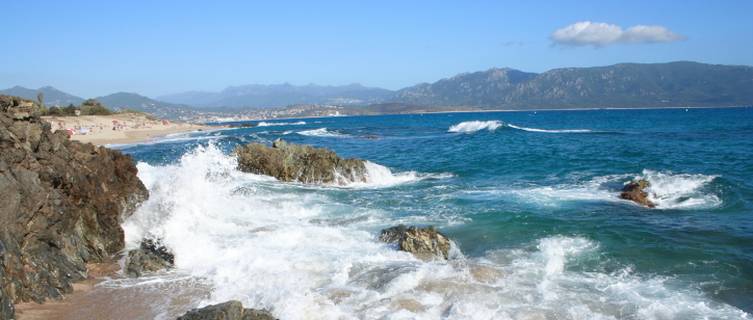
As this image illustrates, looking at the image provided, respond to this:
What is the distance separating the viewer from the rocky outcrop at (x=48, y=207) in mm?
8320

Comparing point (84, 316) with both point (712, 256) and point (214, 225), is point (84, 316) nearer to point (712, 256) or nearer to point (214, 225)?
point (214, 225)

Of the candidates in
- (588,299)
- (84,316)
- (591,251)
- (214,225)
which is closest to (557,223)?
(591,251)

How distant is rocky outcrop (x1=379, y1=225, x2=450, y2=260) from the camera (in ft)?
37.0

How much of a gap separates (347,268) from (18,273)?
5.08 metres

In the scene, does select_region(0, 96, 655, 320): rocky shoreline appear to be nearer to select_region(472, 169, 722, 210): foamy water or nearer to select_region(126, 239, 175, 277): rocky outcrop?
select_region(126, 239, 175, 277): rocky outcrop

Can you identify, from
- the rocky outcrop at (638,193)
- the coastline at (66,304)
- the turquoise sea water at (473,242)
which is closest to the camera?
the coastline at (66,304)

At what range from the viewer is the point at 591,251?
11758 mm

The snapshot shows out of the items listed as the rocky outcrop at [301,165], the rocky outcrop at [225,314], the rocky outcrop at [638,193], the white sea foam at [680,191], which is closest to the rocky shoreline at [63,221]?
the rocky outcrop at [225,314]

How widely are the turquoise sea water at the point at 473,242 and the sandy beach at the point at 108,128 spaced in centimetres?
2822

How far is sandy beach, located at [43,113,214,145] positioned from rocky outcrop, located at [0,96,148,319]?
95.9 feet

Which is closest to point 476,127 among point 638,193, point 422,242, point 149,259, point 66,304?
point 638,193

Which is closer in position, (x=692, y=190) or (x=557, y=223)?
(x=557, y=223)

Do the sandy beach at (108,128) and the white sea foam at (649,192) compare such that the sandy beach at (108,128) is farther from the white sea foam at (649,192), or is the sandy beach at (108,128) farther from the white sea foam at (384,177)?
the white sea foam at (649,192)

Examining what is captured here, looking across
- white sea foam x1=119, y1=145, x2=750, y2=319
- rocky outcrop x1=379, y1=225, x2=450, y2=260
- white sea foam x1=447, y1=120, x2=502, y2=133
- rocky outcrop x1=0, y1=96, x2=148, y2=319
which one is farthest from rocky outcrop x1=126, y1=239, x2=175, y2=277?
white sea foam x1=447, y1=120, x2=502, y2=133
